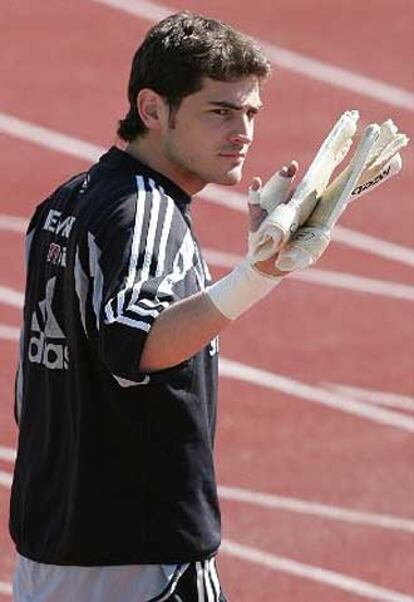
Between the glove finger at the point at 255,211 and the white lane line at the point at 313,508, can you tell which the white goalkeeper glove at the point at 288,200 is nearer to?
the glove finger at the point at 255,211

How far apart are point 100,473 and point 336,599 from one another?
6.57 feet

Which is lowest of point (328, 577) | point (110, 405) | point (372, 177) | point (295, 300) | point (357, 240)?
point (328, 577)

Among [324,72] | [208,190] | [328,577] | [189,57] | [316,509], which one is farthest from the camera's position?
[324,72]

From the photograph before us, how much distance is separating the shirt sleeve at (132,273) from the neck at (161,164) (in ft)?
0.24

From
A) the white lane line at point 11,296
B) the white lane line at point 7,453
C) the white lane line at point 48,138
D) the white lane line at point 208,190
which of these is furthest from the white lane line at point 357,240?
the white lane line at point 7,453

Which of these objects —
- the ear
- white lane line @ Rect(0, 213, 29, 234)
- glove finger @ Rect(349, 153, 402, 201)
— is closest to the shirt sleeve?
the ear

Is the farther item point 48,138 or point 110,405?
point 48,138

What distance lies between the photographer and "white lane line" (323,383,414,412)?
16.4 ft

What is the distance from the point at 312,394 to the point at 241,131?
223cm

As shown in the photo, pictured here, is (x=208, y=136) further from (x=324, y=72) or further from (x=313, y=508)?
(x=324, y=72)

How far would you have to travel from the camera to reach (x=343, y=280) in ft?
17.1

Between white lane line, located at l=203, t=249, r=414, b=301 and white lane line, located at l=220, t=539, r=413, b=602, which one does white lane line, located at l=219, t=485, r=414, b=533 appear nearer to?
white lane line, located at l=220, t=539, r=413, b=602

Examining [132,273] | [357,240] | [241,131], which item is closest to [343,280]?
[357,240]

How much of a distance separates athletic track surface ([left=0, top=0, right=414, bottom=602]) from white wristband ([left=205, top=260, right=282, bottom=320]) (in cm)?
221
